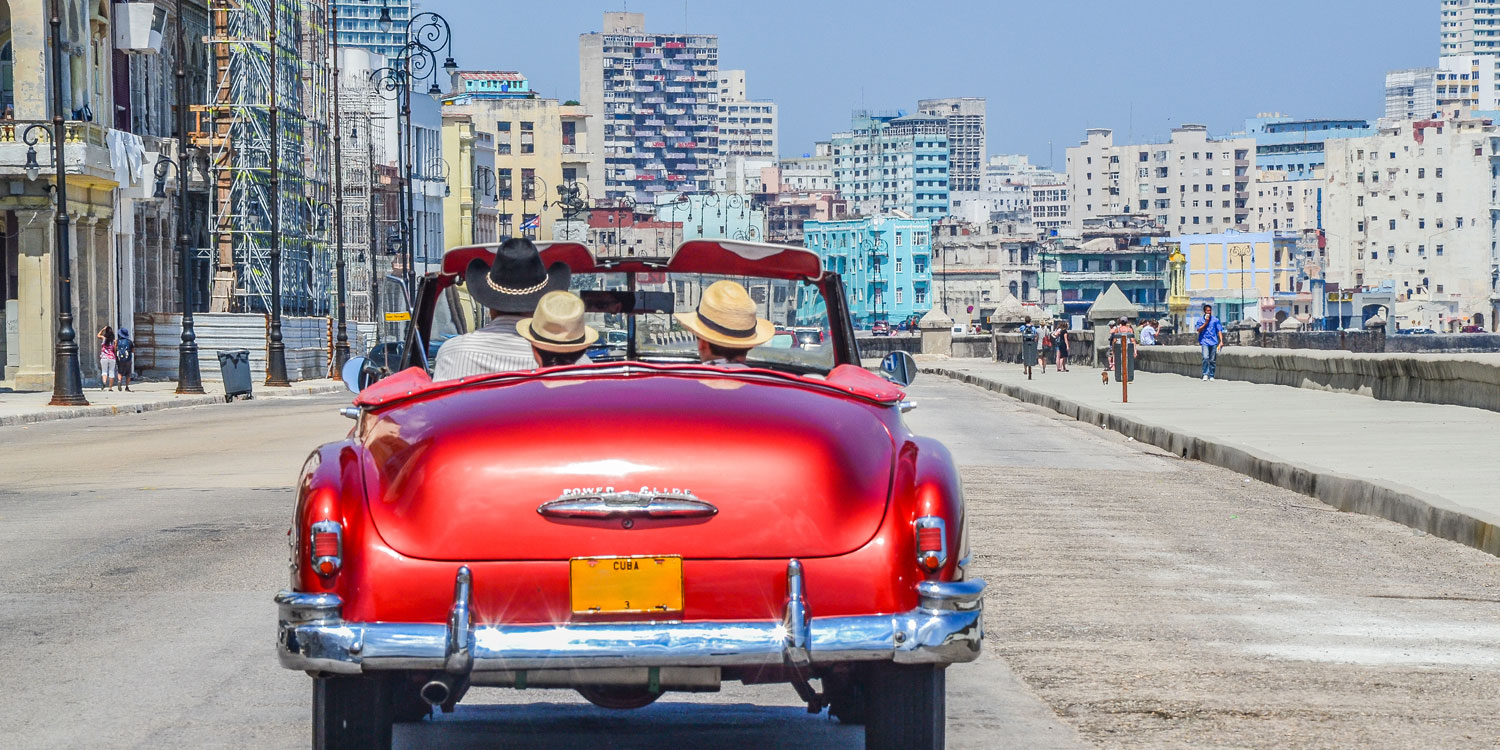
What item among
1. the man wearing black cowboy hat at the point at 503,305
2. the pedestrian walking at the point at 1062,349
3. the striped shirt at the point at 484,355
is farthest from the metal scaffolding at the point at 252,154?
the striped shirt at the point at 484,355

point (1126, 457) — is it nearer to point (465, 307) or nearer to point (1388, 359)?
point (1388, 359)

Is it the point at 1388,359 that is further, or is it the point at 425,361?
the point at 1388,359

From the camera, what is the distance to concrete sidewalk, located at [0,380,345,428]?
114 ft

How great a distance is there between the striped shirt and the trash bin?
38460 mm

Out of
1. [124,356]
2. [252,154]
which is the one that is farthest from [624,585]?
[252,154]

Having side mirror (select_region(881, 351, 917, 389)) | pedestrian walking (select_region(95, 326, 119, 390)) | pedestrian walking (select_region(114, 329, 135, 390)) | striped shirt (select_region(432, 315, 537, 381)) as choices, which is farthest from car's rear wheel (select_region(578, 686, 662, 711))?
pedestrian walking (select_region(114, 329, 135, 390))

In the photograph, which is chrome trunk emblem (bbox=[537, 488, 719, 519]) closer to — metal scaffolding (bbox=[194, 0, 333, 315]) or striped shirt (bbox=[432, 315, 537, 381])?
striped shirt (bbox=[432, 315, 537, 381])

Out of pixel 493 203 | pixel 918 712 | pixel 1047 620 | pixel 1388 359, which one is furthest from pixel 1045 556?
pixel 493 203

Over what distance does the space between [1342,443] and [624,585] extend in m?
16.9

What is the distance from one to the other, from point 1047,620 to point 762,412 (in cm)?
432

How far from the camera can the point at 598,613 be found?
5.04 metres

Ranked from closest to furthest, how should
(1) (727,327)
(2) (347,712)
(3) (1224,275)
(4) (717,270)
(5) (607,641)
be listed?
(5) (607,641), (2) (347,712), (1) (727,327), (4) (717,270), (3) (1224,275)

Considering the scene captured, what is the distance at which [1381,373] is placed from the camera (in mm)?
30375

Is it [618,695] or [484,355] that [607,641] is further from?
[484,355]
